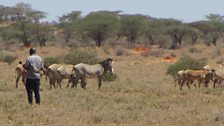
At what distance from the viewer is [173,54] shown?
6109 centimetres

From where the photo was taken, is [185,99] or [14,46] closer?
[185,99]

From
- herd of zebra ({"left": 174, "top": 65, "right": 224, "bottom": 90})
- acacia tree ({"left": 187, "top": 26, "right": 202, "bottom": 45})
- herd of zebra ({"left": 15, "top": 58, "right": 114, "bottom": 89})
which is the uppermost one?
herd of zebra ({"left": 15, "top": 58, "right": 114, "bottom": 89})

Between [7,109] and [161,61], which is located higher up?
[7,109]

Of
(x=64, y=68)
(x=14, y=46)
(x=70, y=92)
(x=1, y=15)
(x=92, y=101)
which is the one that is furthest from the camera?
(x=1, y=15)

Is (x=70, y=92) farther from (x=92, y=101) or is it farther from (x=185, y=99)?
(x=185, y=99)

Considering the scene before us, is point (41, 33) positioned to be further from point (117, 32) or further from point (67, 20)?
point (67, 20)

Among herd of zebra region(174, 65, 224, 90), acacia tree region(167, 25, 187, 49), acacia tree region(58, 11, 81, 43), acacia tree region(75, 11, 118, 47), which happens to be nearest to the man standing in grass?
herd of zebra region(174, 65, 224, 90)

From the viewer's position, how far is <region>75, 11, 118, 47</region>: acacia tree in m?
71.8

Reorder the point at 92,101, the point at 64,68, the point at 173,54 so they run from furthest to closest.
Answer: the point at 173,54 → the point at 64,68 → the point at 92,101

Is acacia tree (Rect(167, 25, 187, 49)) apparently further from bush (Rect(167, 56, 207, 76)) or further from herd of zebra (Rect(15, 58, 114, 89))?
herd of zebra (Rect(15, 58, 114, 89))

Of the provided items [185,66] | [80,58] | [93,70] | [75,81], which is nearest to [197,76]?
[93,70]

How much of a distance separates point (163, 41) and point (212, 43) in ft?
28.5

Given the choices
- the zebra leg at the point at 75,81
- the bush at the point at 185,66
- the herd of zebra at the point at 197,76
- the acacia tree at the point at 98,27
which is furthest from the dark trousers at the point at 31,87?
the acacia tree at the point at 98,27

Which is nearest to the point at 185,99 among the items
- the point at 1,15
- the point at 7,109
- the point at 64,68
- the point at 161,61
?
the point at 7,109
